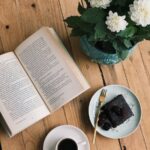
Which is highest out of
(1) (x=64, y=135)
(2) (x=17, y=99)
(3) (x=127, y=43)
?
(3) (x=127, y=43)

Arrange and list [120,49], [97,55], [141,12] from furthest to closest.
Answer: [97,55]
[120,49]
[141,12]

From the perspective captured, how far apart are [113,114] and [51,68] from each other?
22cm

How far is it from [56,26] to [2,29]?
0.16 metres

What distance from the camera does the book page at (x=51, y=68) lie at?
1098 mm

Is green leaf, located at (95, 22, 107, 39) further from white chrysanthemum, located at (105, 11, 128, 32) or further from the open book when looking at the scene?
the open book

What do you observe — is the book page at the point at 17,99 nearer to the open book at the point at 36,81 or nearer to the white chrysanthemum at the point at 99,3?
the open book at the point at 36,81

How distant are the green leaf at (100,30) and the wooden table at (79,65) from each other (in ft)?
0.76

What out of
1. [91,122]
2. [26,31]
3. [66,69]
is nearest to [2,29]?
[26,31]

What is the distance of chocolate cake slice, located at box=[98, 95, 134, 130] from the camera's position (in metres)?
1.09

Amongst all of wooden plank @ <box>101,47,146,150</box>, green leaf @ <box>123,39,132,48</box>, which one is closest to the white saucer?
wooden plank @ <box>101,47,146,150</box>

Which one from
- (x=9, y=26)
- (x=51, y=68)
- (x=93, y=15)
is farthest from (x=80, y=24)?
(x=9, y=26)

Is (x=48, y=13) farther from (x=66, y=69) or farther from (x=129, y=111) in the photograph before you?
(x=129, y=111)

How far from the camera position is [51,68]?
1.12 metres

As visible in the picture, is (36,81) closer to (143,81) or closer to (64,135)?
(64,135)
